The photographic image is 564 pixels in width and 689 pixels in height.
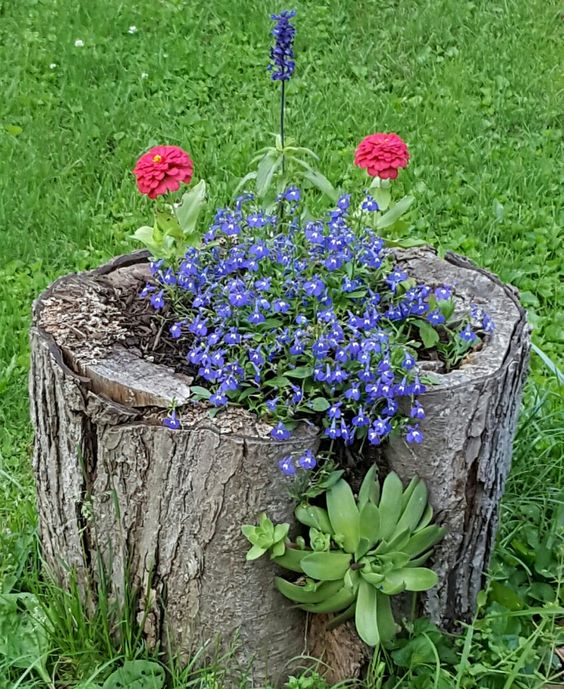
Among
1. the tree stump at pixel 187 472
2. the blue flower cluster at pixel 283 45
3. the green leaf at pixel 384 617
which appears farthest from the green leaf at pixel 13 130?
the green leaf at pixel 384 617

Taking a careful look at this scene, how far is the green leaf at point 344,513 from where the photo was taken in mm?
2322

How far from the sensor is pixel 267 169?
2629mm

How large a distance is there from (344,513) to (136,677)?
70cm

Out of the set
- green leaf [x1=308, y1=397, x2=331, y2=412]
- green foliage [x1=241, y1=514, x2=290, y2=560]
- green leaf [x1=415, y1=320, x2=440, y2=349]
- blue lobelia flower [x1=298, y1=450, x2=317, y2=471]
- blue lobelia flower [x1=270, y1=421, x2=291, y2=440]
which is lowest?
green foliage [x1=241, y1=514, x2=290, y2=560]

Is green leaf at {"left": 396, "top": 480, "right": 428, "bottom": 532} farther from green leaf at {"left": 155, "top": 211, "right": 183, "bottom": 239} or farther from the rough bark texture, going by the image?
green leaf at {"left": 155, "top": 211, "right": 183, "bottom": 239}

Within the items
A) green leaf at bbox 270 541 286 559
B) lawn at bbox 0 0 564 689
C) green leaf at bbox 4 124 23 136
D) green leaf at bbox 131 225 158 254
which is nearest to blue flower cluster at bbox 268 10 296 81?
green leaf at bbox 131 225 158 254

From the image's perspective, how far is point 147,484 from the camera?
2.38 meters

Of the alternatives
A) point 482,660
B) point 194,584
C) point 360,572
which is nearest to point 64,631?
point 194,584

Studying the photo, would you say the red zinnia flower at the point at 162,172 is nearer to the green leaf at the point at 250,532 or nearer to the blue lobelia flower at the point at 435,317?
the blue lobelia flower at the point at 435,317

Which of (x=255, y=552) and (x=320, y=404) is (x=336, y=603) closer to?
(x=255, y=552)

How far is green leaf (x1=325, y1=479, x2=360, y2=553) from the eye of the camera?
7.62ft

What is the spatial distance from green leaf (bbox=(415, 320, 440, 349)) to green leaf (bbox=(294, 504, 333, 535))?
0.49 meters

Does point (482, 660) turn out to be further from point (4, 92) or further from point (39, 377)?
point (4, 92)

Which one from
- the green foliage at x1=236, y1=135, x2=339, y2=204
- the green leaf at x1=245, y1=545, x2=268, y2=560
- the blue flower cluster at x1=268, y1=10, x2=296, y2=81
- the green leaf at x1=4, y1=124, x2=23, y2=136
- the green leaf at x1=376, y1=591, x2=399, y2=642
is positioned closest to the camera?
the green leaf at x1=245, y1=545, x2=268, y2=560
